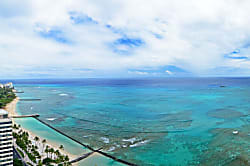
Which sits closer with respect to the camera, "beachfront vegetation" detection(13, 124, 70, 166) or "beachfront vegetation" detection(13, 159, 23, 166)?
"beachfront vegetation" detection(13, 159, 23, 166)

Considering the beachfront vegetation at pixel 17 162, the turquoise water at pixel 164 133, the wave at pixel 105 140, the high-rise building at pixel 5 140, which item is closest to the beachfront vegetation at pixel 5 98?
the turquoise water at pixel 164 133

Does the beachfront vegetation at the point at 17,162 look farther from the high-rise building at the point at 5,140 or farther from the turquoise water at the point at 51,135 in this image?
the turquoise water at the point at 51,135

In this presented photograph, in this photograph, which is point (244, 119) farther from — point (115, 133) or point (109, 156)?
point (109, 156)

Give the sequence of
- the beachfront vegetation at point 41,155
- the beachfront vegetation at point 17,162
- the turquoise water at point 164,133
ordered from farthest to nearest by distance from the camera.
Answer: the turquoise water at point 164,133 → the beachfront vegetation at point 41,155 → the beachfront vegetation at point 17,162

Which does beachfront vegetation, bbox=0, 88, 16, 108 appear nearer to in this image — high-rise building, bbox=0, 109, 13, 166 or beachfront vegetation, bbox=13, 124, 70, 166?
beachfront vegetation, bbox=13, 124, 70, 166

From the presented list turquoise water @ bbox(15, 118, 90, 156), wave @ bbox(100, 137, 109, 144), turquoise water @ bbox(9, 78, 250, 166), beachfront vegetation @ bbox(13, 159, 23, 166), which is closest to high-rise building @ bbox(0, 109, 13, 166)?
beachfront vegetation @ bbox(13, 159, 23, 166)

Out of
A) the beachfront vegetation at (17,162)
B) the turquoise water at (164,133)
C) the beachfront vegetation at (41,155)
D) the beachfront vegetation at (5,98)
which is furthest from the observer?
the beachfront vegetation at (5,98)

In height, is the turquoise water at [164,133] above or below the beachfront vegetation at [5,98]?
below

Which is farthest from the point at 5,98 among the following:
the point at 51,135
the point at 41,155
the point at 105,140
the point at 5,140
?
the point at 5,140

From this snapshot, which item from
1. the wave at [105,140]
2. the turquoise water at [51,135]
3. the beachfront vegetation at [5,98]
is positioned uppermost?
the beachfront vegetation at [5,98]

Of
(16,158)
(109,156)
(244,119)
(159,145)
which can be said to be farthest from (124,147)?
(244,119)

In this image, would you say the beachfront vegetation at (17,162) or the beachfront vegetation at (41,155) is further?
the beachfront vegetation at (41,155)
